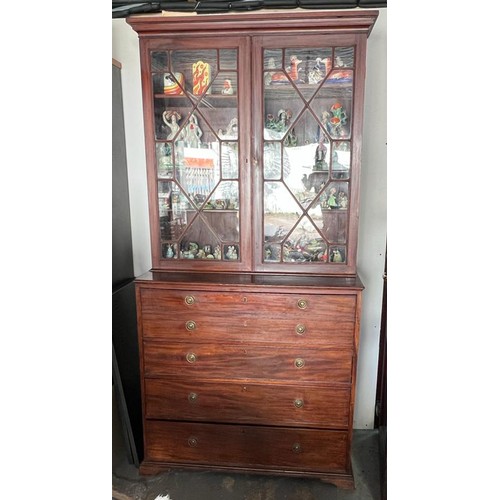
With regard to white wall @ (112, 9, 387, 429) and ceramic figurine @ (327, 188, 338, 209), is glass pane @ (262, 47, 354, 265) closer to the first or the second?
ceramic figurine @ (327, 188, 338, 209)

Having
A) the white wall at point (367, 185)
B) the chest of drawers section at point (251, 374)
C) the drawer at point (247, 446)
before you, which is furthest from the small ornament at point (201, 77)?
the drawer at point (247, 446)

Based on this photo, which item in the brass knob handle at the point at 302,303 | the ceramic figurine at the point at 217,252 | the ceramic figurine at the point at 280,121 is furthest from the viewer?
the ceramic figurine at the point at 217,252

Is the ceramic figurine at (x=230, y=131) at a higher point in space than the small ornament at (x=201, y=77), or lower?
lower

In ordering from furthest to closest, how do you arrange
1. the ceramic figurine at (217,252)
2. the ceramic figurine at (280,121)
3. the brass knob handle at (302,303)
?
the ceramic figurine at (217,252) → the ceramic figurine at (280,121) → the brass knob handle at (302,303)

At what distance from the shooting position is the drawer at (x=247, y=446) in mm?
1591

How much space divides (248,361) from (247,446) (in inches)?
17.2

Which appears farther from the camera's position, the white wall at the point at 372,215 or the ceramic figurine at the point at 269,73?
the white wall at the point at 372,215

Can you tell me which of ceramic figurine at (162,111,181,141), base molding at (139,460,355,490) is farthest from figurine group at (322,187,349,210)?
base molding at (139,460,355,490)

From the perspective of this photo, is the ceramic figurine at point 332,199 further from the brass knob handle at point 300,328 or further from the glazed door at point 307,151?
the brass knob handle at point 300,328

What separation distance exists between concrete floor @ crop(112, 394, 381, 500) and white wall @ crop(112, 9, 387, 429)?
448mm

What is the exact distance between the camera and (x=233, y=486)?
5.49 ft

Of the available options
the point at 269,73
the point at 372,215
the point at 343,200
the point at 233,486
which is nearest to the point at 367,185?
the point at 372,215

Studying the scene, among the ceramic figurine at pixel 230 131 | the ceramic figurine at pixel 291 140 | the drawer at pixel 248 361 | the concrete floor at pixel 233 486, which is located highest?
the ceramic figurine at pixel 230 131
